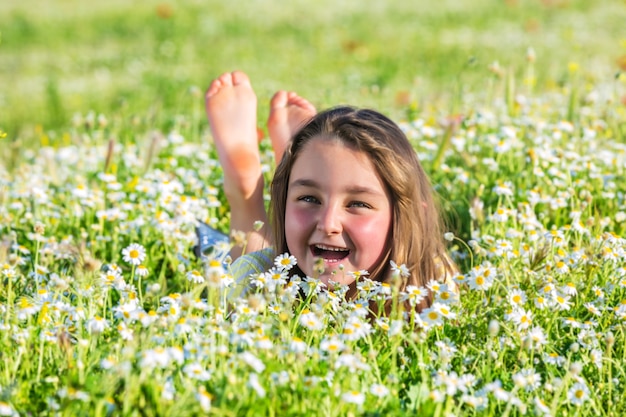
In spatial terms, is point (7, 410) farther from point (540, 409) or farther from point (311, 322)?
point (540, 409)

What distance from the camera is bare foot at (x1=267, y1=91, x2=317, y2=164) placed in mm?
4164

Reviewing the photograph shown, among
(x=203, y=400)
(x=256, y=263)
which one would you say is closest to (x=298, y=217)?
(x=256, y=263)

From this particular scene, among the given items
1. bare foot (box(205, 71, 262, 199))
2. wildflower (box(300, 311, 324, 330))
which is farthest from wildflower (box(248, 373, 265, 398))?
bare foot (box(205, 71, 262, 199))

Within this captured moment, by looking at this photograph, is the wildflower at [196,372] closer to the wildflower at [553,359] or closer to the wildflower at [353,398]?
the wildflower at [353,398]

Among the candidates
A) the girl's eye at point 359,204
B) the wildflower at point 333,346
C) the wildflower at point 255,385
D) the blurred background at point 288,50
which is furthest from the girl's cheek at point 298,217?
the blurred background at point 288,50

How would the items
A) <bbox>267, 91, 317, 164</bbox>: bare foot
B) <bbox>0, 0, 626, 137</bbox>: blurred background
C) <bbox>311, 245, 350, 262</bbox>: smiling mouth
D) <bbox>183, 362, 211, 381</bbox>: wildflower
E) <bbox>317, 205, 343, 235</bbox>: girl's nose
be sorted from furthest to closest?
<bbox>0, 0, 626, 137</bbox>: blurred background
<bbox>267, 91, 317, 164</bbox>: bare foot
<bbox>311, 245, 350, 262</bbox>: smiling mouth
<bbox>317, 205, 343, 235</bbox>: girl's nose
<bbox>183, 362, 211, 381</bbox>: wildflower

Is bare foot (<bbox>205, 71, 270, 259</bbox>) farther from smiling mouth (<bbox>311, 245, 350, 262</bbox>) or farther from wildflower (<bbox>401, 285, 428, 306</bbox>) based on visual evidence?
wildflower (<bbox>401, 285, 428, 306</bbox>)

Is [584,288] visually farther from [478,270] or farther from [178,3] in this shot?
[178,3]

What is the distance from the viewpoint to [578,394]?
2.12 metres

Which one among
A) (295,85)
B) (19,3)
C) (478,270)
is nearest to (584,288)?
(478,270)

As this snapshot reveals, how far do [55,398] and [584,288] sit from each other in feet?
5.87

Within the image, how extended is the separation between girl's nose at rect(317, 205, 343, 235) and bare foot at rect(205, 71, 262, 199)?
36.2 inches

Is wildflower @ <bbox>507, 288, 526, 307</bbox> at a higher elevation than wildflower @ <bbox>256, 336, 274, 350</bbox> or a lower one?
higher

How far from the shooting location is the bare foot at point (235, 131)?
3.82 m
